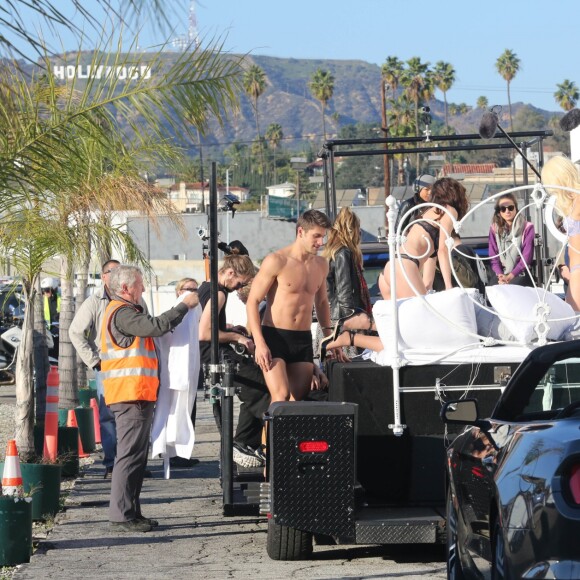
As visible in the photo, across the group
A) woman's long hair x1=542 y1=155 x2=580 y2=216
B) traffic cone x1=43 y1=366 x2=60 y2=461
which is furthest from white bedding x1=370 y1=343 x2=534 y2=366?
traffic cone x1=43 y1=366 x2=60 y2=461

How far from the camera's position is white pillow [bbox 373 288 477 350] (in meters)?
7.99

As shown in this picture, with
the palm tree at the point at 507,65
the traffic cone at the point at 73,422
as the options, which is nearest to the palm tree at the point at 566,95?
the palm tree at the point at 507,65

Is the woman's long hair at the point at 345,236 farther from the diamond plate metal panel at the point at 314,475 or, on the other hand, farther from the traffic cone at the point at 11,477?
the traffic cone at the point at 11,477

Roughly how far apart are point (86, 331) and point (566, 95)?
4161 inches

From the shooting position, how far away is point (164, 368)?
33.2 feet

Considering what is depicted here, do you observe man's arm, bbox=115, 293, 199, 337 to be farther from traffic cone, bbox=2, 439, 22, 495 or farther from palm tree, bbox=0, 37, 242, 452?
traffic cone, bbox=2, 439, 22, 495

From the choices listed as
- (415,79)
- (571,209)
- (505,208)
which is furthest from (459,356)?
(415,79)

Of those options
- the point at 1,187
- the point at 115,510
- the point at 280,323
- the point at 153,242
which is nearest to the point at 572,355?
the point at 1,187

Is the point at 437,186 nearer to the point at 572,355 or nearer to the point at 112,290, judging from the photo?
the point at 112,290

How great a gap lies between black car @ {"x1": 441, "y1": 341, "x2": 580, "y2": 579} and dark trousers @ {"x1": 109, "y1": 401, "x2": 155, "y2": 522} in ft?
11.3

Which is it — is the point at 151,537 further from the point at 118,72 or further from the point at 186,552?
the point at 118,72

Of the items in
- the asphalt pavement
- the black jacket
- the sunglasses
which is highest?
the sunglasses

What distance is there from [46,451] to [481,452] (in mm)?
7308

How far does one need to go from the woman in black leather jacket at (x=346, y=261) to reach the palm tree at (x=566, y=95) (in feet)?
343
